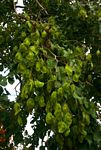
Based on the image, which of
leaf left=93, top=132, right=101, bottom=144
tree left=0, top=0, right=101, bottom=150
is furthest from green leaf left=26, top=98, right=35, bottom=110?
leaf left=93, top=132, right=101, bottom=144

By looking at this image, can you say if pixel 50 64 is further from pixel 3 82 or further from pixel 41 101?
pixel 3 82

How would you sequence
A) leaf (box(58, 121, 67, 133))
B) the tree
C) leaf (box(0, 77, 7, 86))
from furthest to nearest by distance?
1. leaf (box(0, 77, 7, 86))
2. the tree
3. leaf (box(58, 121, 67, 133))

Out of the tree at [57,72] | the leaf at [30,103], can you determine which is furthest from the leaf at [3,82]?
the leaf at [30,103]

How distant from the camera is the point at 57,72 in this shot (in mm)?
2777

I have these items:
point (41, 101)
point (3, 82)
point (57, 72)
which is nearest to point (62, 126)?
point (41, 101)

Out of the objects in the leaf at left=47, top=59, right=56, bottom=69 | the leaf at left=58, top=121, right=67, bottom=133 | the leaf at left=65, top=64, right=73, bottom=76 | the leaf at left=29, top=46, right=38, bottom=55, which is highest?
the leaf at left=29, top=46, right=38, bottom=55

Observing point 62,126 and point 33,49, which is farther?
point 33,49

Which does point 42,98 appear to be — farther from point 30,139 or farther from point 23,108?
point 30,139

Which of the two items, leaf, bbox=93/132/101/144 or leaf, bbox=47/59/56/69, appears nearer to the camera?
leaf, bbox=47/59/56/69

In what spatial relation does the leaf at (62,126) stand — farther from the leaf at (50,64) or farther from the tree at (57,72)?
the leaf at (50,64)

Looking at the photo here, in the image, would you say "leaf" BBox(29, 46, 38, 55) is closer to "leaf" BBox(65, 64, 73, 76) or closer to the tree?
the tree

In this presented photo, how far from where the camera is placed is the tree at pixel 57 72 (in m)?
2.71

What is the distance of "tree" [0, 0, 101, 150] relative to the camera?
→ 2715 millimetres

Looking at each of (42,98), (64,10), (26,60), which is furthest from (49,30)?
(64,10)
